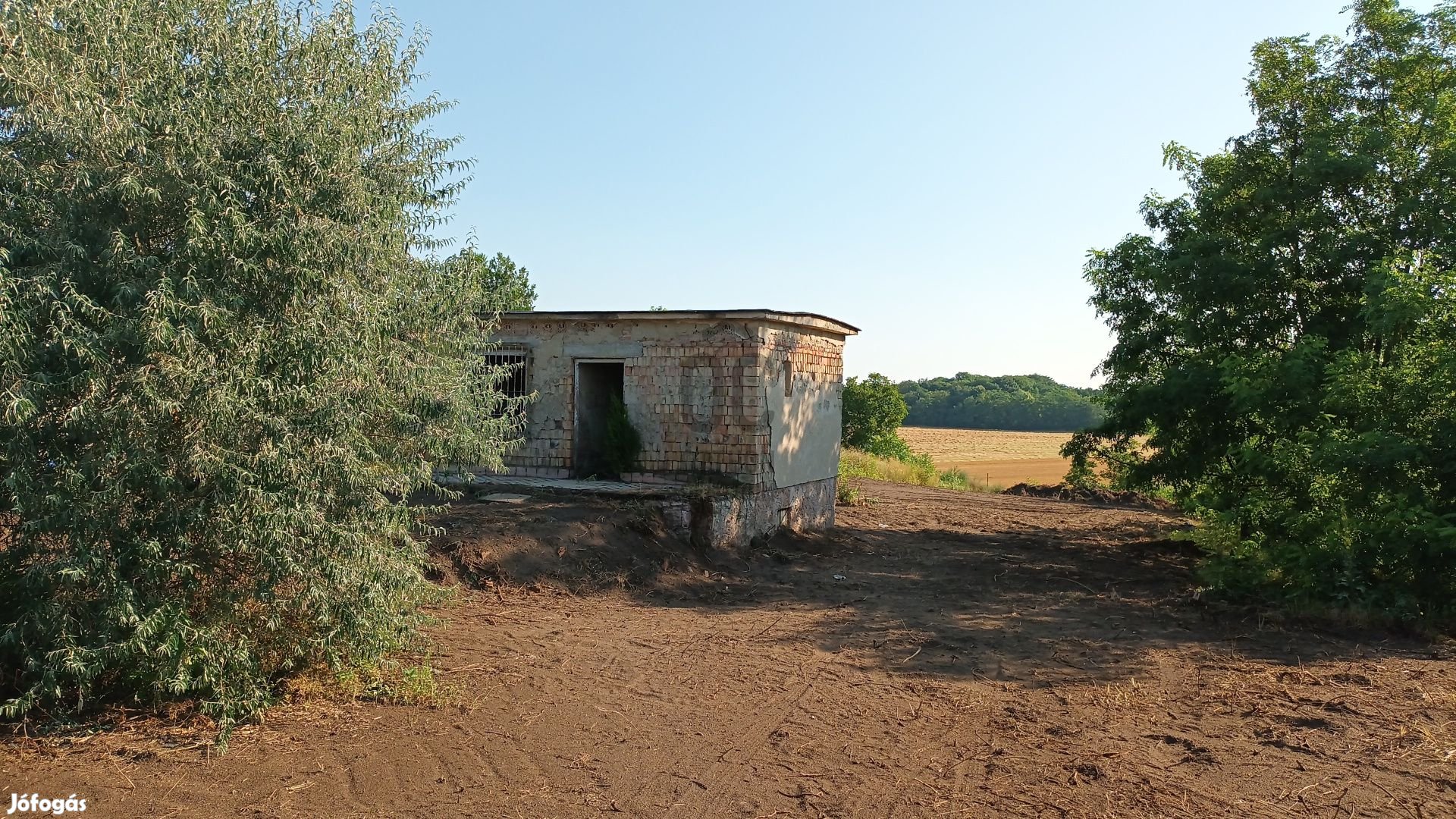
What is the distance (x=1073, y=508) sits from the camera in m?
22.5

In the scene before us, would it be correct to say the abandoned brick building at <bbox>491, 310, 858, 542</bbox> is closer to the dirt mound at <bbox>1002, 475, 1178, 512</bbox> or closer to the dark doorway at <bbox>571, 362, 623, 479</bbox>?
the dark doorway at <bbox>571, 362, 623, 479</bbox>

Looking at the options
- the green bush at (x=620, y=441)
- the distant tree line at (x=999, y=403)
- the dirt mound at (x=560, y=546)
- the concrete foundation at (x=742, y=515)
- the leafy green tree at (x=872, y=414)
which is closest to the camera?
the dirt mound at (x=560, y=546)

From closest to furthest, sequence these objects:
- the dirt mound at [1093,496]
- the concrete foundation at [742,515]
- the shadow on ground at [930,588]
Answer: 1. the shadow on ground at [930,588]
2. the concrete foundation at [742,515]
3. the dirt mound at [1093,496]

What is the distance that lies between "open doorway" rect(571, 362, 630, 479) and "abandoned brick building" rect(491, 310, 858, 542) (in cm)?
3

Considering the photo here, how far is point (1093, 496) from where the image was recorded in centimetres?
2450

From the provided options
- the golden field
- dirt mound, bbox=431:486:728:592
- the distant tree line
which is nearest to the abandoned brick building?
dirt mound, bbox=431:486:728:592

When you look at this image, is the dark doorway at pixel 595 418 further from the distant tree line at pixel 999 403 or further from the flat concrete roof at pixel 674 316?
the distant tree line at pixel 999 403

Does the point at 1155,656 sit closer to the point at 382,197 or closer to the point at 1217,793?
the point at 1217,793

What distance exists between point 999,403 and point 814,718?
256 feet

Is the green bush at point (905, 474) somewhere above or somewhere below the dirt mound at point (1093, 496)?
above

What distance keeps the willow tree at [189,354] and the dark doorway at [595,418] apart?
8.36m

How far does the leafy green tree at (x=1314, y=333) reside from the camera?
9.63 meters

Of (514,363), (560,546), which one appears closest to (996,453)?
(514,363)

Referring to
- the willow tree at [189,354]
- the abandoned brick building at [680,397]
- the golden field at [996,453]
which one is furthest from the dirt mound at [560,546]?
the golden field at [996,453]
